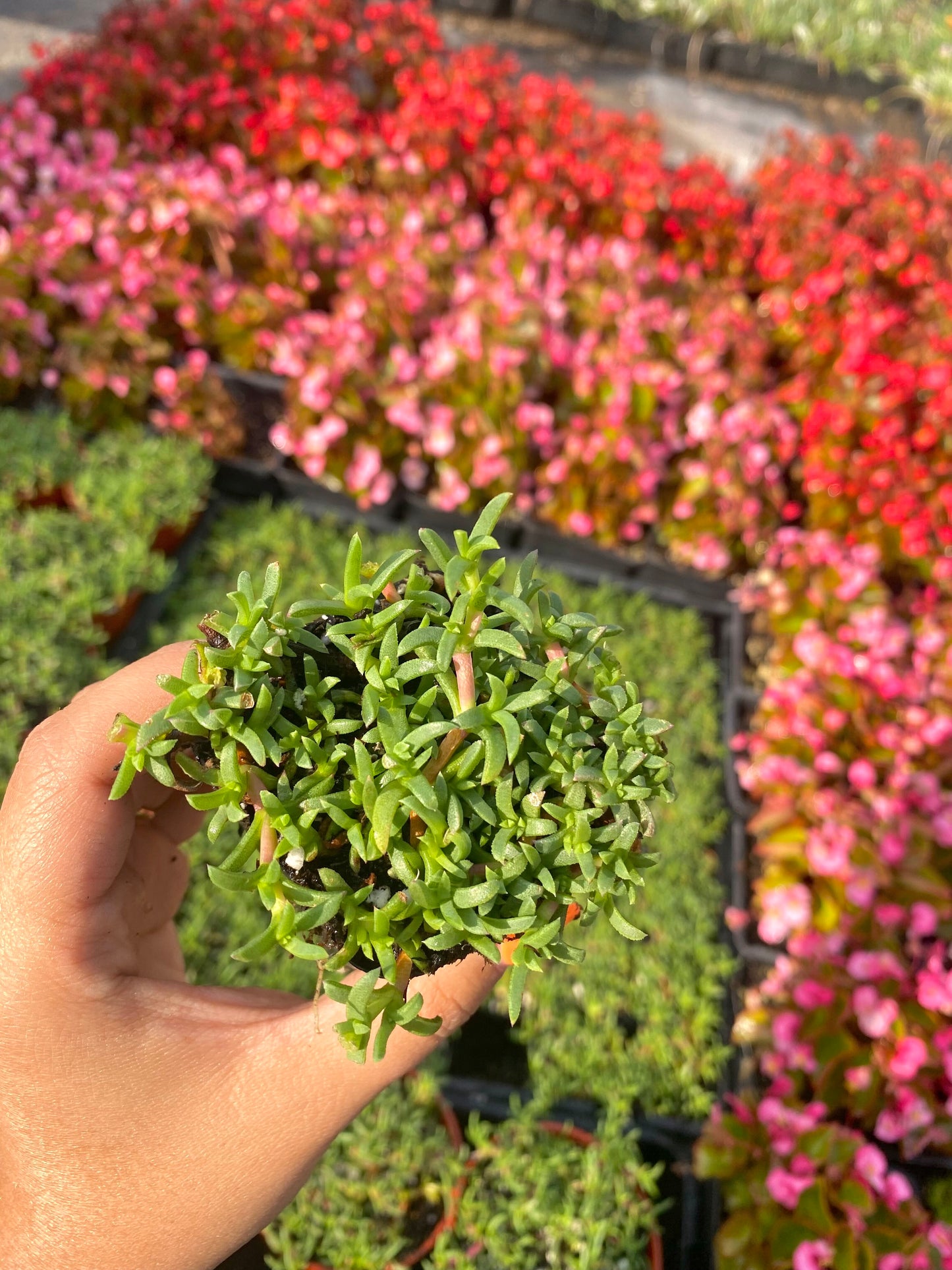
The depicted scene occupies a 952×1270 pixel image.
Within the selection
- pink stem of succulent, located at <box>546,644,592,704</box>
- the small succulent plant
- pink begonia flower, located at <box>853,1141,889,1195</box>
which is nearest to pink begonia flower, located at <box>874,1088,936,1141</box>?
pink begonia flower, located at <box>853,1141,889,1195</box>

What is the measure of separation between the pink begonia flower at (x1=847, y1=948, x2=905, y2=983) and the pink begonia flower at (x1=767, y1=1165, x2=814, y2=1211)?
1.80 ft

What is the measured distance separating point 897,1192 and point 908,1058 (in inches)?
11.7

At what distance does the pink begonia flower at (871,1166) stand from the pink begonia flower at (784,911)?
612mm

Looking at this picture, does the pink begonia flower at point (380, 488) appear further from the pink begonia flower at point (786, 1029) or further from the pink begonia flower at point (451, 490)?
the pink begonia flower at point (786, 1029)

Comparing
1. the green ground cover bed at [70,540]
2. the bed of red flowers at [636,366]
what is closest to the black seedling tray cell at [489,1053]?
the bed of red flowers at [636,366]

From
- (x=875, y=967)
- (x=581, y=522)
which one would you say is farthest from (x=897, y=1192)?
(x=581, y=522)

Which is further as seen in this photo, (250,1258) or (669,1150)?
(669,1150)

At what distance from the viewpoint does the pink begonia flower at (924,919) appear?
7.52ft

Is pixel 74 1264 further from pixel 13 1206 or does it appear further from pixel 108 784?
pixel 108 784

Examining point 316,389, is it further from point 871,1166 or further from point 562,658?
→ point 871,1166

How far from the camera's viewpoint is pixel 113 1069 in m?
1.05

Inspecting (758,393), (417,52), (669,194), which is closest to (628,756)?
(758,393)

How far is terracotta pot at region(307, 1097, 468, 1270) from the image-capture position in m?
1.74

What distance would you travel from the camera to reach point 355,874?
1.05m
